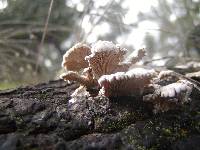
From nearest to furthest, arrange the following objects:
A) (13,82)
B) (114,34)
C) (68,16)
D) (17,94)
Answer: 1. (17,94)
2. (13,82)
3. (68,16)
4. (114,34)

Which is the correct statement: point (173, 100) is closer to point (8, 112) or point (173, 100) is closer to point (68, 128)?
point (68, 128)

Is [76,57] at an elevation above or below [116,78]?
above

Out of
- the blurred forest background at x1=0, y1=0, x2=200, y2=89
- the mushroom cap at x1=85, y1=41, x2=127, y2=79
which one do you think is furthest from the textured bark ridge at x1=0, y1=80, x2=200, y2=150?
the blurred forest background at x1=0, y1=0, x2=200, y2=89

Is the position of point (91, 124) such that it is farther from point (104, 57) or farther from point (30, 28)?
point (30, 28)

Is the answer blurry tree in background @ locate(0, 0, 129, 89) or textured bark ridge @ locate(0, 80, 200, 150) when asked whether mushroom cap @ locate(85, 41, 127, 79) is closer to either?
textured bark ridge @ locate(0, 80, 200, 150)

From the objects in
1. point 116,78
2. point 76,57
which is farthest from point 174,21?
point 116,78

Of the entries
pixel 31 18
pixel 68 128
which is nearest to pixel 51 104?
pixel 68 128

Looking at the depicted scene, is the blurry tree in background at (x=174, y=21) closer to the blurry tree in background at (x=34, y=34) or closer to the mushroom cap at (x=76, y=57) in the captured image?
the blurry tree in background at (x=34, y=34)
